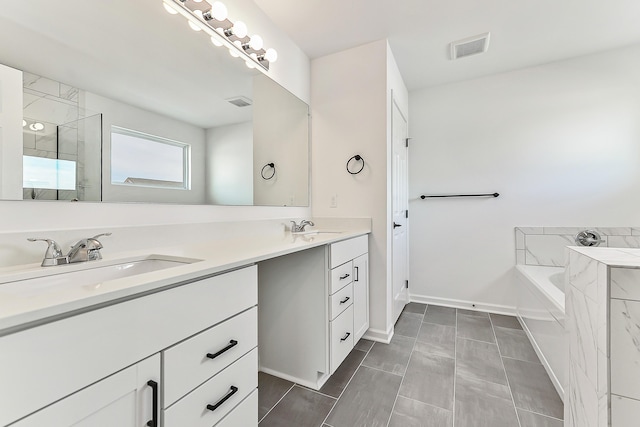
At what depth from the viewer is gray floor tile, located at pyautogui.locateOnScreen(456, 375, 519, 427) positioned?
1246mm

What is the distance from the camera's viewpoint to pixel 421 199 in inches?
112

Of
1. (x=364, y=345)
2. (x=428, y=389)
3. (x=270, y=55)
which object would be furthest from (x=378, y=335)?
(x=270, y=55)

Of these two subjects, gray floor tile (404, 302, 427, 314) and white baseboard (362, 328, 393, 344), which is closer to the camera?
white baseboard (362, 328, 393, 344)

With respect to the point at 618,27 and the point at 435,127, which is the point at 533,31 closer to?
the point at 618,27

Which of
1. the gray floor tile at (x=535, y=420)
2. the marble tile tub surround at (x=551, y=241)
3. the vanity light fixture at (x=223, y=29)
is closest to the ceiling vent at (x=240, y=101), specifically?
the vanity light fixture at (x=223, y=29)

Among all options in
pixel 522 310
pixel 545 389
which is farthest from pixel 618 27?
pixel 545 389

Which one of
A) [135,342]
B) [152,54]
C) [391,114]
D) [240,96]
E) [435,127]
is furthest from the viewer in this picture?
[435,127]

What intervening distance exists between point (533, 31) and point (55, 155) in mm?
2911

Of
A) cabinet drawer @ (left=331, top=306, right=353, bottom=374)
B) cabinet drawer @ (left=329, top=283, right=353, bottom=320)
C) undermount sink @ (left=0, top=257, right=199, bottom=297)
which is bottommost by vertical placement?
cabinet drawer @ (left=331, top=306, right=353, bottom=374)

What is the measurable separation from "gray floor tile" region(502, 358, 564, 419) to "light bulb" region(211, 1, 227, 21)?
253cm

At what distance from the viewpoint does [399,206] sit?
2436 mm

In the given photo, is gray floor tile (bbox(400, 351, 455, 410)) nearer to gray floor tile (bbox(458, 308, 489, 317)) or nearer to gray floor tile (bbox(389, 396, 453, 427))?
gray floor tile (bbox(389, 396, 453, 427))

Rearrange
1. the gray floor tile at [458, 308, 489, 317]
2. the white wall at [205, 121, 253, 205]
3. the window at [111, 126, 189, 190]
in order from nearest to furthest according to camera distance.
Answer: the window at [111, 126, 189, 190] < the white wall at [205, 121, 253, 205] < the gray floor tile at [458, 308, 489, 317]

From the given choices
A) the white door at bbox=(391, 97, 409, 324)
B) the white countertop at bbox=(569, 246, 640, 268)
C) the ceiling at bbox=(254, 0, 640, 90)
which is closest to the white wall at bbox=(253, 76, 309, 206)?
the ceiling at bbox=(254, 0, 640, 90)
